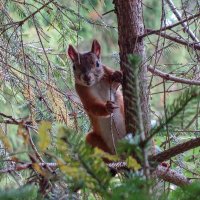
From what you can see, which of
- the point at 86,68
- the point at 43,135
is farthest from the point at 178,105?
the point at 86,68

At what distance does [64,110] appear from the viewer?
285 cm

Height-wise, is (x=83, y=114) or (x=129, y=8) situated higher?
(x=129, y=8)

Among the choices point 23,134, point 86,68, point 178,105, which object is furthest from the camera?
point 86,68

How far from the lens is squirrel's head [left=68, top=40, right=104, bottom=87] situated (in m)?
3.03

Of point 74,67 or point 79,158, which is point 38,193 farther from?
point 74,67

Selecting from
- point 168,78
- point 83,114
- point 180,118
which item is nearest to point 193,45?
Answer: point 168,78

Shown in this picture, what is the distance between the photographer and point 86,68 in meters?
3.08

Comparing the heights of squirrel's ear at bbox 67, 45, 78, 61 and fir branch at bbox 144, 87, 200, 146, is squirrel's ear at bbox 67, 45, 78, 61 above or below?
above

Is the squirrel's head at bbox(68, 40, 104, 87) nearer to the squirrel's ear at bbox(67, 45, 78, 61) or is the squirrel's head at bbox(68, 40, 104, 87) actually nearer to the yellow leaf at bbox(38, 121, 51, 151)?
the squirrel's ear at bbox(67, 45, 78, 61)

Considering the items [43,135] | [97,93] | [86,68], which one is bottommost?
[43,135]

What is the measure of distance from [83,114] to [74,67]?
418 millimetres

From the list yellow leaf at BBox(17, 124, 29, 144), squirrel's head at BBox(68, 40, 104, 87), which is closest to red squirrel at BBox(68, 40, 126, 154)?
squirrel's head at BBox(68, 40, 104, 87)

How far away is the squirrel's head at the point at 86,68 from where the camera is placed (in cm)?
303

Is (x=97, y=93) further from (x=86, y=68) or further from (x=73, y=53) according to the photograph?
(x=73, y=53)
